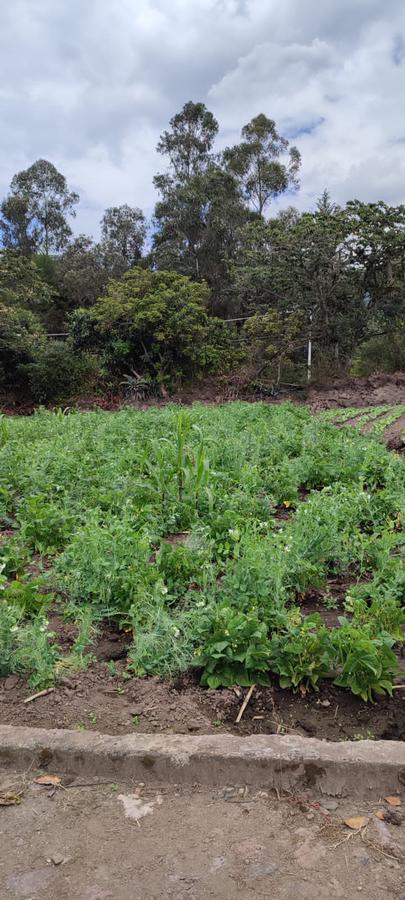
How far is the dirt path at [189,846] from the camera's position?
1.41 metres

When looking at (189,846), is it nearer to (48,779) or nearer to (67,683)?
(48,779)

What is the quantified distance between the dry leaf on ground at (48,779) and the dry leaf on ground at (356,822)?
2.80 feet

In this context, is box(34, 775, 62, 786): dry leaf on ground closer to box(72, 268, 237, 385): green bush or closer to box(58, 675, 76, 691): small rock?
box(58, 675, 76, 691): small rock

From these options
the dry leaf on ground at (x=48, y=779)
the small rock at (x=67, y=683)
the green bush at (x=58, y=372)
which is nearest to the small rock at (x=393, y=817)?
the dry leaf on ground at (x=48, y=779)

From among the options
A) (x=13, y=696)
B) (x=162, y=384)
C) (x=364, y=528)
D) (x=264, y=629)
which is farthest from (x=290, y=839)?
(x=162, y=384)

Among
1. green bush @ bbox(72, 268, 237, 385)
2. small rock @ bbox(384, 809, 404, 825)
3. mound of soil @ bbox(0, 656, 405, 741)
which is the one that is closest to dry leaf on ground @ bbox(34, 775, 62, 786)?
mound of soil @ bbox(0, 656, 405, 741)

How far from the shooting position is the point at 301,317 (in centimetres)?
1692

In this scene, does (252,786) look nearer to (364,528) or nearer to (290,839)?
(290,839)

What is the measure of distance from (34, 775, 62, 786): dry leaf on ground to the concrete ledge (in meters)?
0.03

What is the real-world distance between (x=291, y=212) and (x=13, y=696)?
23.5 metres

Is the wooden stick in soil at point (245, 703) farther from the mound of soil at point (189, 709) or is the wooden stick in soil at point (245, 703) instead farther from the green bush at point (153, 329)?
the green bush at point (153, 329)

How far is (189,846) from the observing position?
153cm

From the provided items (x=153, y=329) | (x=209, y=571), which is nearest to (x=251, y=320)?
(x=153, y=329)

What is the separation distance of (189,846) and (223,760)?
27 centimetres
